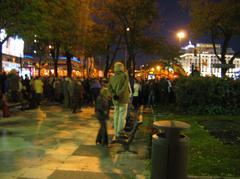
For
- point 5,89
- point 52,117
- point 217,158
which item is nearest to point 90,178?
point 217,158

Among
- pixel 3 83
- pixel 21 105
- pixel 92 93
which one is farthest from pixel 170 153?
pixel 92 93

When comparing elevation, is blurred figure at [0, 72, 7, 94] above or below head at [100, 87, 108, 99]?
above

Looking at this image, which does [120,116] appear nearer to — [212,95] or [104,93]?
[104,93]

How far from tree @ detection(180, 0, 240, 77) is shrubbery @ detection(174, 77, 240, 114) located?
7.33 metres

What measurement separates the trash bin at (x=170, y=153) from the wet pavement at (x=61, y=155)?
79.1 inches

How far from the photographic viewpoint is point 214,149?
8789 mm

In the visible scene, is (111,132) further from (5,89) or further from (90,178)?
(5,89)

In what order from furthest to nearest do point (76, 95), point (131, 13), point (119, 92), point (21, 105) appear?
point (21, 105), point (131, 13), point (76, 95), point (119, 92)

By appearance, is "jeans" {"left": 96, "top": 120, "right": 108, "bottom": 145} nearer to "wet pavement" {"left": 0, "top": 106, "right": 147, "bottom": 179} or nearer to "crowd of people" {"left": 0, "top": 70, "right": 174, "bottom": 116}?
"wet pavement" {"left": 0, "top": 106, "right": 147, "bottom": 179}

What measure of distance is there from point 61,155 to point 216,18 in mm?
20616

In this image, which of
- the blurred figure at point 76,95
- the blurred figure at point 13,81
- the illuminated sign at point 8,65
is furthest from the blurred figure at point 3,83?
the illuminated sign at point 8,65

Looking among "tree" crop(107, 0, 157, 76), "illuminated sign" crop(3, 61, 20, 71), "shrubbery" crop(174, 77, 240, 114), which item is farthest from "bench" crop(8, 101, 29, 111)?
"illuminated sign" crop(3, 61, 20, 71)

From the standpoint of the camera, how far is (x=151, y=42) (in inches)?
1124

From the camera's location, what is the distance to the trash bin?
4.69 meters
